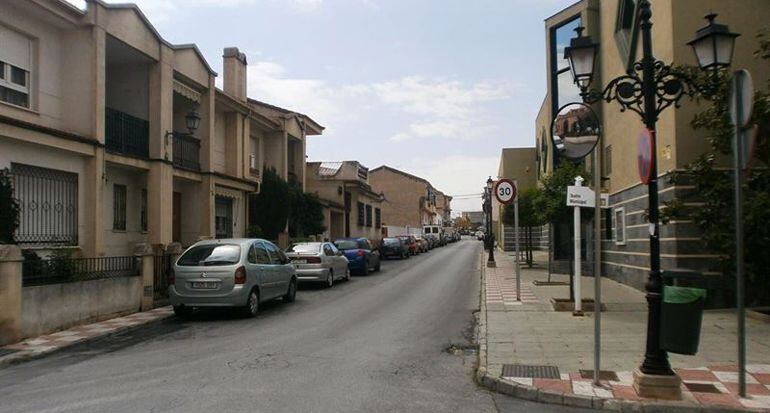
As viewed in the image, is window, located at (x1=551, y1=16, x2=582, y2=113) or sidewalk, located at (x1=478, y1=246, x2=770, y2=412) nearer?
sidewalk, located at (x1=478, y1=246, x2=770, y2=412)

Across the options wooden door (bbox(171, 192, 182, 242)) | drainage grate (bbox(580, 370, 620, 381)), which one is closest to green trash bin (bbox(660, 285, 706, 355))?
drainage grate (bbox(580, 370, 620, 381))

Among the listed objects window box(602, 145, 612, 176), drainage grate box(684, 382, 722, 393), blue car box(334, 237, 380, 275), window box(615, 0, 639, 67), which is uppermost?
window box(615, 0, 639, 67)

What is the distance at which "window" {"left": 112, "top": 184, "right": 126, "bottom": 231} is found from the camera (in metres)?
15.5

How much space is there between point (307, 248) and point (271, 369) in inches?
444

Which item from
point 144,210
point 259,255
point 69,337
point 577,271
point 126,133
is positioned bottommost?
point 69,337

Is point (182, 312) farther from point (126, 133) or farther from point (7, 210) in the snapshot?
point (126, 133)

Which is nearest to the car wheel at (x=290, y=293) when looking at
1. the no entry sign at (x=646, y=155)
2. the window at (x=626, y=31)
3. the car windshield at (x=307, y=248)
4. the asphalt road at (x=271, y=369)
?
the asphalt road at (x=271, y=369)

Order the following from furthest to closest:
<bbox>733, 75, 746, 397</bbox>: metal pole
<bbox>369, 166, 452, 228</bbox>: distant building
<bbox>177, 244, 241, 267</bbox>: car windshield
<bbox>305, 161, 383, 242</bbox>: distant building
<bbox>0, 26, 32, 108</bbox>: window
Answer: <bbox>369, 166, 452, 228</bbox>: distant building < <bbox>305, 161, 383, 242</bbox>: distant building < <bbox>177, 244, 241, 267</bbox>: car windshield < <bbox>0, 26, 32, 108</bbox>: window < <bbox>733, 75, 746, 397</bbox>: metal pole

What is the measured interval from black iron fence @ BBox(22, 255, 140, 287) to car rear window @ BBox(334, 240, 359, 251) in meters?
11.7

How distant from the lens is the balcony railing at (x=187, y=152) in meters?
17.9

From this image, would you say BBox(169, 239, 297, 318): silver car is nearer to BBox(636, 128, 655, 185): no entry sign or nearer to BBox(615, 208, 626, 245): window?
BBox(636, 128, 655, 185): no entry sign

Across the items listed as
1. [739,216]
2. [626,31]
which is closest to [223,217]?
[626,31]

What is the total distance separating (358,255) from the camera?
23.9m

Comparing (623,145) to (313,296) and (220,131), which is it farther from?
(220,131)
